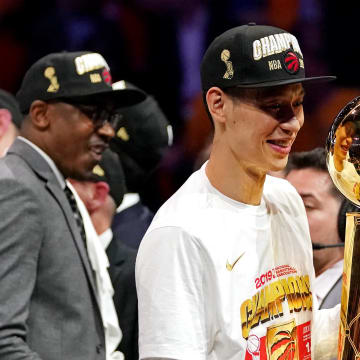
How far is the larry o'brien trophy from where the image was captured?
1.82 m

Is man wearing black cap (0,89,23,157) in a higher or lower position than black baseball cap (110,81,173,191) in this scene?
higher

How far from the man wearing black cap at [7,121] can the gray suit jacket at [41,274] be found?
52.0 inches

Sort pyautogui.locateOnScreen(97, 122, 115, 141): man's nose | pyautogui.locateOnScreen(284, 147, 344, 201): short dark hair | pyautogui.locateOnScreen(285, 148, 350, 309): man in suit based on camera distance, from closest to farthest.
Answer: pyautogui.locateOnScreen(97, 122, 115, 141): man's nose
pyautogui.locateOnScreen(285, 148, 350, 309): man in suit
pyautogui.locateOnScreen(284, 147, 344, 201): short dark hair

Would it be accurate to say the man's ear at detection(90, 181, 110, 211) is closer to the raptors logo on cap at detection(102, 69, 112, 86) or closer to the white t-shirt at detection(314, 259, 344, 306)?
the raptors logo on cap at detection(102, 69, 112, 86)

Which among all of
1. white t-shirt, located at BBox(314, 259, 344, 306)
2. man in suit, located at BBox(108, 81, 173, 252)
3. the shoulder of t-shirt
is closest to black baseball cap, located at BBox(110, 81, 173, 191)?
man in suit, located at BBox(108, 81, 173, 252)

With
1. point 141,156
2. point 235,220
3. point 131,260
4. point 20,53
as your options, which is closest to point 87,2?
point 20,53

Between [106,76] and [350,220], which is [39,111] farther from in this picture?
[350,220]

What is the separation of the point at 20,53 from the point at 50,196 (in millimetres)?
2281

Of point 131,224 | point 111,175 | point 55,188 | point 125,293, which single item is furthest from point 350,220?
point 131,224

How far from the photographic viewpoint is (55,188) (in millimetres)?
2660

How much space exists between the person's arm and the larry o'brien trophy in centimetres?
90

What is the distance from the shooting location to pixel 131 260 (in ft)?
10.9

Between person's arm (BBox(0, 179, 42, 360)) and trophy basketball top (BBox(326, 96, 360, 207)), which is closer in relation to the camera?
trophy basketball top (BBox(326, 96, 360, 207))

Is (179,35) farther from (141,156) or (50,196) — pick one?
(50,196)
